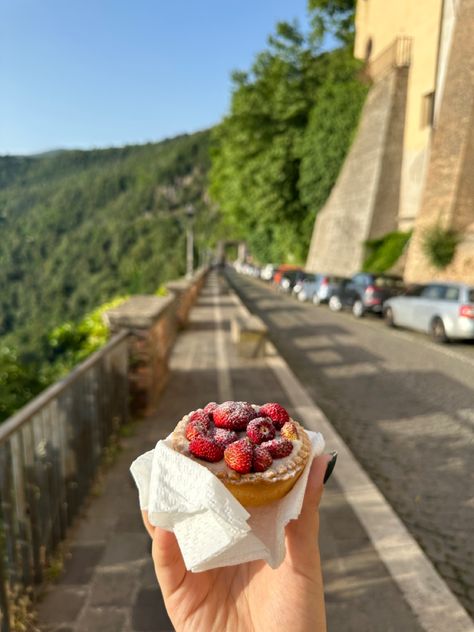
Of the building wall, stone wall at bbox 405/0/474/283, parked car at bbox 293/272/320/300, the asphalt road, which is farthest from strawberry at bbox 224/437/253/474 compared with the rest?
the building wall

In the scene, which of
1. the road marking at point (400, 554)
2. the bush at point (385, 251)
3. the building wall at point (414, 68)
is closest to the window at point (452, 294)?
the road marking at point (400, 554)

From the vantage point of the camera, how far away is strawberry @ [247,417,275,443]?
3.84ft

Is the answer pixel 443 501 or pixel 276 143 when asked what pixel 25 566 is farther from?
pixel 276 143

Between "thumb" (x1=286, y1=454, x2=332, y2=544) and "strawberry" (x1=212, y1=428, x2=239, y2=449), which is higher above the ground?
"strawberry" (x1=212, y1=428, x2=239, y2=449)

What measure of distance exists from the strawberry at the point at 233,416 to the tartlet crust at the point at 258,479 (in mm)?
96

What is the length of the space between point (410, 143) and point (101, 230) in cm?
11786

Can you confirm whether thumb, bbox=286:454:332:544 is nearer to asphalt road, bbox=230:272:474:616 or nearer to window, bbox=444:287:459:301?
asphalt road, bbox=230:272:474:616

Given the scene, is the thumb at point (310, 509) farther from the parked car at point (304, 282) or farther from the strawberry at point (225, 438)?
the parked car at point (304, 282)

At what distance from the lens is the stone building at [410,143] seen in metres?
22.8

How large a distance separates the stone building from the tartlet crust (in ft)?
71.0

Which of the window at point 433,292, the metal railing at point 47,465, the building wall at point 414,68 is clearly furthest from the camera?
the building wall at point 414,68

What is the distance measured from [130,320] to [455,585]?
4483mm

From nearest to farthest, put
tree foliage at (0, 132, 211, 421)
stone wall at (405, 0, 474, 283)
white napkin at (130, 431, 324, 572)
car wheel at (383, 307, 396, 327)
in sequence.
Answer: white napkin at (130, 431, 324, 572) < tree foliage at (0, 132, 211, 421) < car wheel at (383, 307, 396, 327) < stone wall at (405, 0, 474, 283)

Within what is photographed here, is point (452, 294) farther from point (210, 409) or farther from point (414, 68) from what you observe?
point (414, 68)
